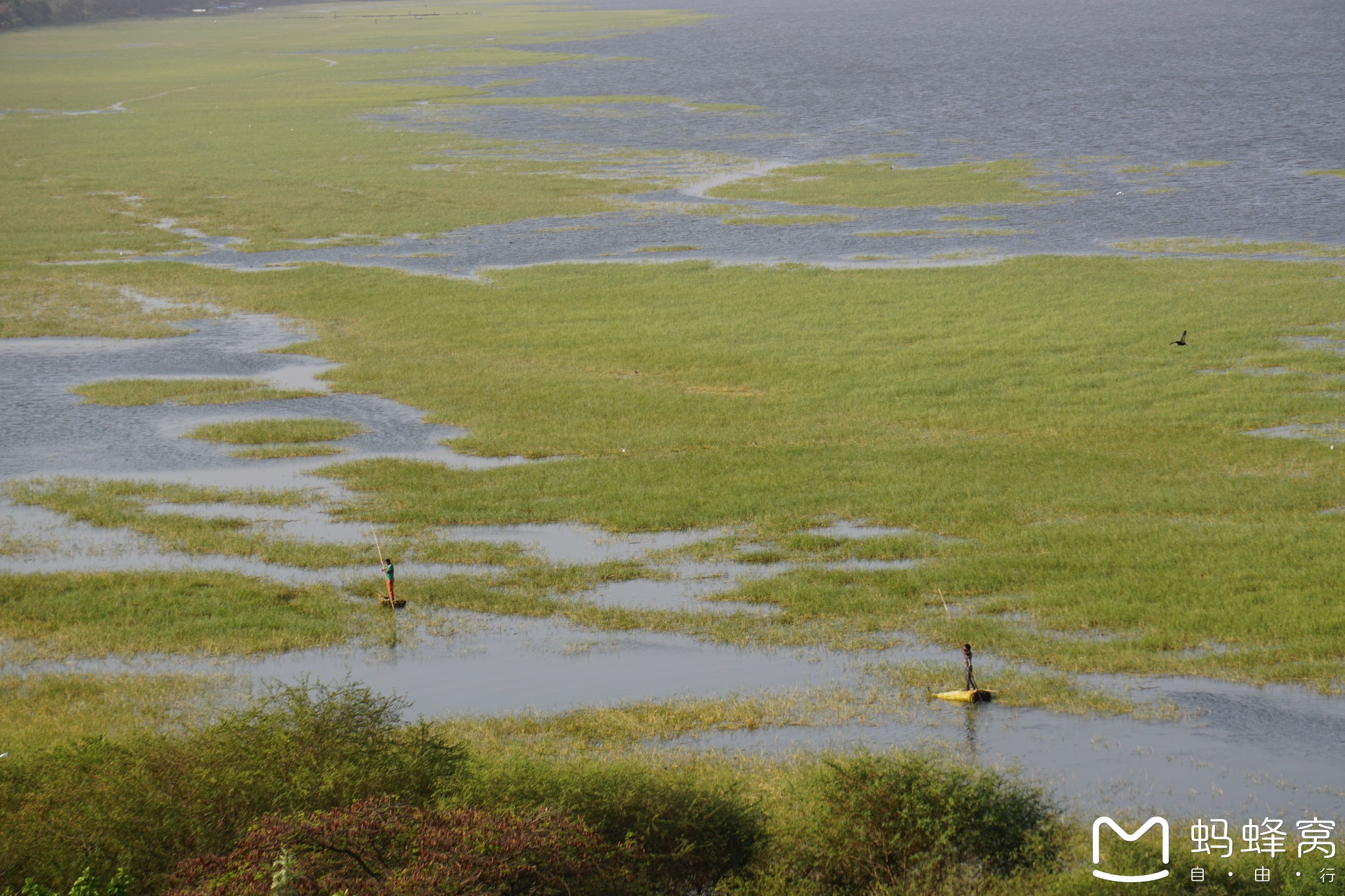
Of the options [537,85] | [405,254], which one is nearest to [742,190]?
[405,254]

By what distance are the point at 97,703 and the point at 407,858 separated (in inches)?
372

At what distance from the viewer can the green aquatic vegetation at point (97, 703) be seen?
18.1 metres

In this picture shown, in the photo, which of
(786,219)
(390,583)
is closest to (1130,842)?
(390,583)

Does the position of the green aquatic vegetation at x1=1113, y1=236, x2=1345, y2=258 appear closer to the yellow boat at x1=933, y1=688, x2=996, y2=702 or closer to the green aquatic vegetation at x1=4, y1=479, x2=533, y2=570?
the green aquatic vegetation at x1=4, y1=479, x2=533, y2=570

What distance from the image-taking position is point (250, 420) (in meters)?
33.6

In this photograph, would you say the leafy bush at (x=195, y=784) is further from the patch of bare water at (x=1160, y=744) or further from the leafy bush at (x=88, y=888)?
the patch of bare water at (x=1160, y=744)

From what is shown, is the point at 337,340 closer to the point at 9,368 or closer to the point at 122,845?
the point at 9,368

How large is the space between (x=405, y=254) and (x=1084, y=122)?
51.7 m

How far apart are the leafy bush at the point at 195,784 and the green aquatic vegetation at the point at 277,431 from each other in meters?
17.0

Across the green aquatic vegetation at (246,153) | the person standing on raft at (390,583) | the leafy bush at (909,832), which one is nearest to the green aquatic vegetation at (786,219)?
the green aquatic vegetation at (246,153)

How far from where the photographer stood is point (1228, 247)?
50000 millimetres

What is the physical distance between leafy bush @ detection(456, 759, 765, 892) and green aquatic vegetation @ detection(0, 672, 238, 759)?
6.30 meters

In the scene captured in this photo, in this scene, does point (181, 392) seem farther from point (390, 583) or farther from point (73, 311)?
point (390, 583)

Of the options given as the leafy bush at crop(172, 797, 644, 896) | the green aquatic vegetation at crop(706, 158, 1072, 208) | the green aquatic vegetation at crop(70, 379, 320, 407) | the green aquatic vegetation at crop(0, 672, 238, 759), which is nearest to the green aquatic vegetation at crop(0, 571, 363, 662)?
the green aquatic vegetation at crop(0, 672, 238, 759)
